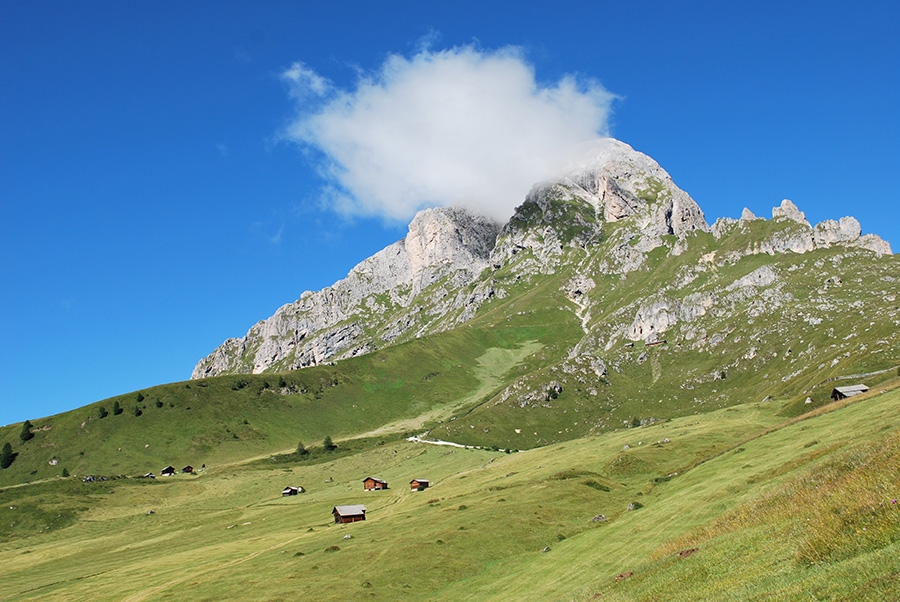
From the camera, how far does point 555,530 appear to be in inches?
2795

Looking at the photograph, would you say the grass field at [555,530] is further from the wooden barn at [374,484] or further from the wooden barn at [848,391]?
the wooden barn at [848,391]

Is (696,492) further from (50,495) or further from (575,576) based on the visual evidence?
(50,495)

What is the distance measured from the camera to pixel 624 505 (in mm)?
76375

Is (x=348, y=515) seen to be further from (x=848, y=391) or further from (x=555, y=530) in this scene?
(x=848, y=391)

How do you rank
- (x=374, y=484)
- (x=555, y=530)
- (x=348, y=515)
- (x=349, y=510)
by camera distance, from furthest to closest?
(x=374, y=484)
(x=349, y=510)
(x=348, y=515)
(x=555, y=530)

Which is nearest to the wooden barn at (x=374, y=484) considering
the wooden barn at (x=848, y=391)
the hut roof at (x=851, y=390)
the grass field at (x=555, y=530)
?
the grass field at (x=555, y=530)

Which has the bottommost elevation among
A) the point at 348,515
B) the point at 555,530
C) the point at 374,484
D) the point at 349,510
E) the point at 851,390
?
the point at 555,530

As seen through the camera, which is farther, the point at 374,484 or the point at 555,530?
the point at 374,484

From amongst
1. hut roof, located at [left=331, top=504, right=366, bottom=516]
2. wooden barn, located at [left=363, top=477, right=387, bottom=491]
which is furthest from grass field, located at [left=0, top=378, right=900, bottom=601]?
wooden barn, located at [left=363, top=477, right=387, bottom=491]

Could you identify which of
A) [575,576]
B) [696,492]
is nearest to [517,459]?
[696,492]

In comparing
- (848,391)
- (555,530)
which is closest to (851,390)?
(848,391)

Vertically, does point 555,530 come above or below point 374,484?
below

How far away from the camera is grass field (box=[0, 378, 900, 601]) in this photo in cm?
2408

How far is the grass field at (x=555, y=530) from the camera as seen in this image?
79.0 feet
